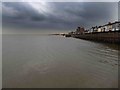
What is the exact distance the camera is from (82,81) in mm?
6023

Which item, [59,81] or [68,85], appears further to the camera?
[59,81]

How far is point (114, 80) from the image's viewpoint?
5.92 metres

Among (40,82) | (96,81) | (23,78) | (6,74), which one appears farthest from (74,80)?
(6,74)

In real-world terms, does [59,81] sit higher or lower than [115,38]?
lower

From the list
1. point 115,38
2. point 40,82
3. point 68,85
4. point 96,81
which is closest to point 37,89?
point 40,82

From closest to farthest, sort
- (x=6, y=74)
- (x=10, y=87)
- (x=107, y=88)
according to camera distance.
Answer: (x=107, y=88), (x=10, y=87), (x=6, y=74)

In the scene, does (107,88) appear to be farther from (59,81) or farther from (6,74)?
(6,74)

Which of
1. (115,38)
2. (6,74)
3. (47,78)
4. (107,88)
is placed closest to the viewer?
(107,88)

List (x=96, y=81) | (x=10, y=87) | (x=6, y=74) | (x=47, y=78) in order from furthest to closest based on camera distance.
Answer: (x=6, y=74), (x=47, y=78), (x=96, y=81), (x=10, y=87)

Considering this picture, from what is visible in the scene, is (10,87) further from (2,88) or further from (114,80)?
(114,80)

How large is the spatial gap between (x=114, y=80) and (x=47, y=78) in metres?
2.69

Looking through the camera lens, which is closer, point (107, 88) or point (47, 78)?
point (107, 88)

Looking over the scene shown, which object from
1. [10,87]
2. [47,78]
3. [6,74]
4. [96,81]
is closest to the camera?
[10,87]

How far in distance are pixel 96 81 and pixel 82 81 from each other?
0.54 meters
